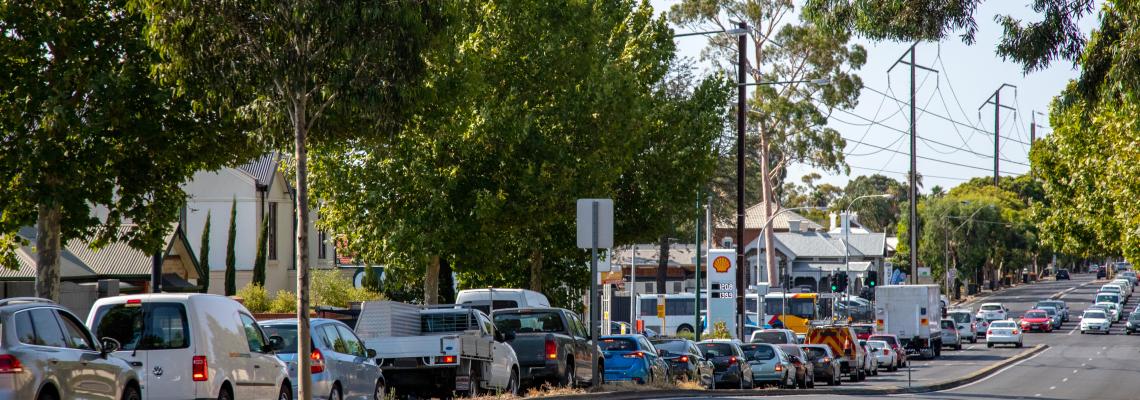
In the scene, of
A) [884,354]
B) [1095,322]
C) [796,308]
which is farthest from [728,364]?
[1095,322]

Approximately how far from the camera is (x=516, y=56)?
3014 cm

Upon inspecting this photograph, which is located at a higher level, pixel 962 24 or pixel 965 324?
pixel 962 24

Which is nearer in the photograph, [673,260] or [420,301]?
[420,301]

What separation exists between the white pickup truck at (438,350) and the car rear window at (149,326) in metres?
5.52

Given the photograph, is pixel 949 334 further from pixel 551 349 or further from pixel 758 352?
pixel 551 349

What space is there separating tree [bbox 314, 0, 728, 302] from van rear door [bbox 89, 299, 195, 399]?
26.6ft

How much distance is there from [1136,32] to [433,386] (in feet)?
36.4

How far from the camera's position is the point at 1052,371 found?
44688 mm

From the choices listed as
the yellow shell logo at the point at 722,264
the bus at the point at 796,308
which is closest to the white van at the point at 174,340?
the yellow shell logo at the point at 722,264

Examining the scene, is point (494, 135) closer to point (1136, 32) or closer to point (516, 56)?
point (516, 56)

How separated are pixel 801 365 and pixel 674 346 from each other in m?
5.03

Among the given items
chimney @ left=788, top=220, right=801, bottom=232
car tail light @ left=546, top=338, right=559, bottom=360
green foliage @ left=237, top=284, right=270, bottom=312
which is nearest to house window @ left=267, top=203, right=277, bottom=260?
green foliage @ left=237, top=284, right=270, bottom=312

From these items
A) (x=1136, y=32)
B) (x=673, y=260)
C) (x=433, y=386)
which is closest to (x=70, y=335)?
(x=433, y=386)

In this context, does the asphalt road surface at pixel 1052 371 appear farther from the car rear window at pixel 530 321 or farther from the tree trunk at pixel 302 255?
the tree trunk at pixel 302 255
